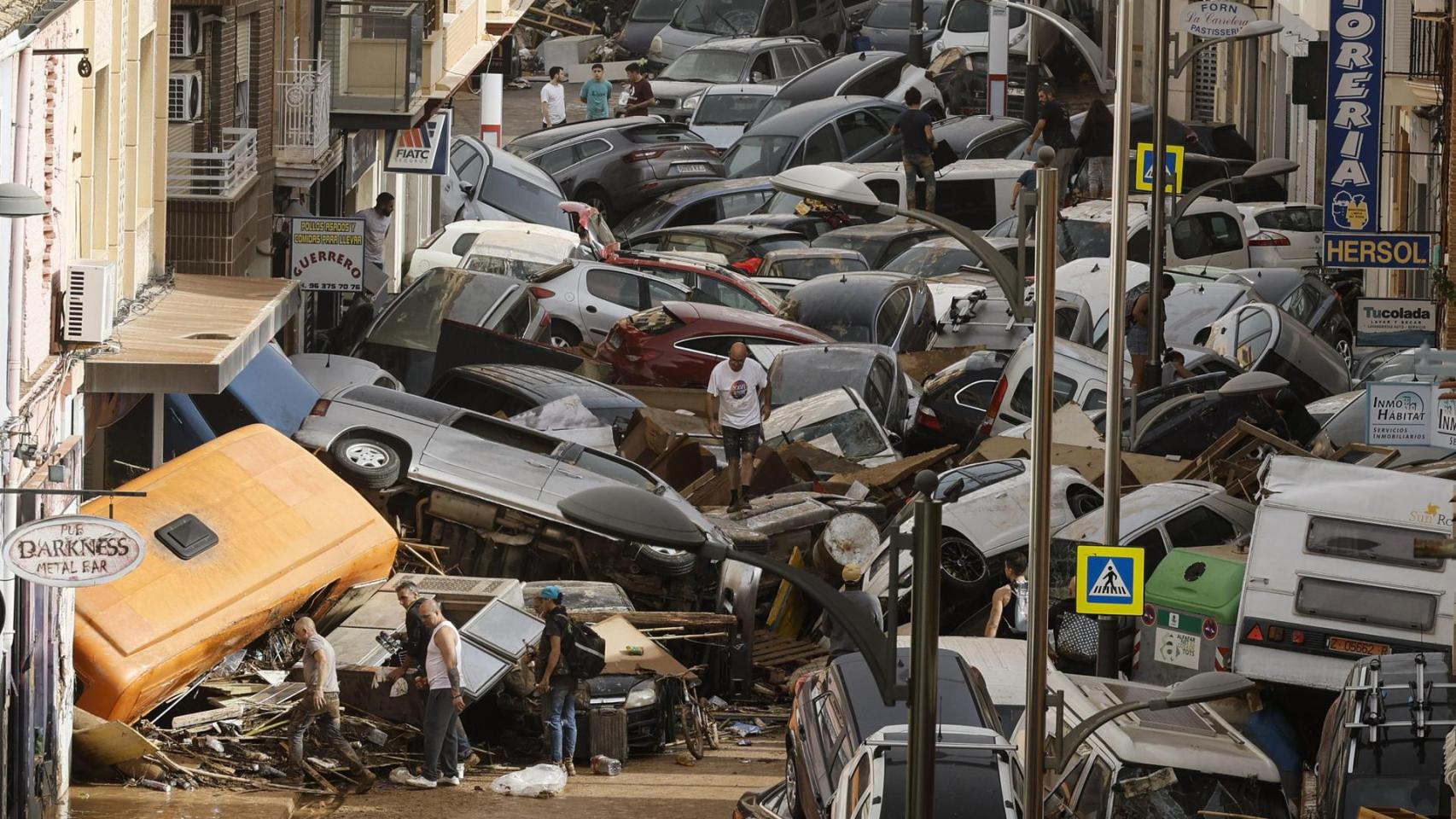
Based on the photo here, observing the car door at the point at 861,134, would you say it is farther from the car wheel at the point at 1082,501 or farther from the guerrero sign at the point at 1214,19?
the car wheel at the point at 1082,501

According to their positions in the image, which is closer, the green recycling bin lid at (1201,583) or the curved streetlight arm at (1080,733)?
the curved streetlight arm at (1080,733)

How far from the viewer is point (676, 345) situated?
26.4m

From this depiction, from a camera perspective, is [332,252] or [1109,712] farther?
[332,252]

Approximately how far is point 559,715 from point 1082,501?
18.2 feet

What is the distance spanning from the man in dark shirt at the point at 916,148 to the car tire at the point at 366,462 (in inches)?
674

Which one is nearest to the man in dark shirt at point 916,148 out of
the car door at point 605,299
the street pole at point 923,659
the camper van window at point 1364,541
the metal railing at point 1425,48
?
the metal railing at point 1425,48

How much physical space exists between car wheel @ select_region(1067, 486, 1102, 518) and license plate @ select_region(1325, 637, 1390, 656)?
4.20 meters

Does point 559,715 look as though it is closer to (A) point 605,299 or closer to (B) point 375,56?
(A) point 605,299

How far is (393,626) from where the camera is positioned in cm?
1730

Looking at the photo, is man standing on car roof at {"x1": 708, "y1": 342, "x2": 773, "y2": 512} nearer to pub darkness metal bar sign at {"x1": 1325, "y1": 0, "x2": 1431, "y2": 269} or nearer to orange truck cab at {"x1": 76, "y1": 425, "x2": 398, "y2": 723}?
orange truck cab at {"x1": 76, "y1": 425, "x2": 398, "y2": 723}

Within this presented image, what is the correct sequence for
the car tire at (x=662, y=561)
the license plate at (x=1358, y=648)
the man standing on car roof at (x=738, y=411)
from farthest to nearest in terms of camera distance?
the man standing on car roof at (x=738, y=411) → the car tire at (x=662, y=561) → the license plate at (x=1358, y=648)

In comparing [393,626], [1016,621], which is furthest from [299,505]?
[1016,621]

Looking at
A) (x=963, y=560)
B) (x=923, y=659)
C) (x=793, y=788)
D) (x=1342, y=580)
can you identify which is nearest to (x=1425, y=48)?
(x=963, y=560)

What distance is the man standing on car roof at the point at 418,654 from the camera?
623 inches
